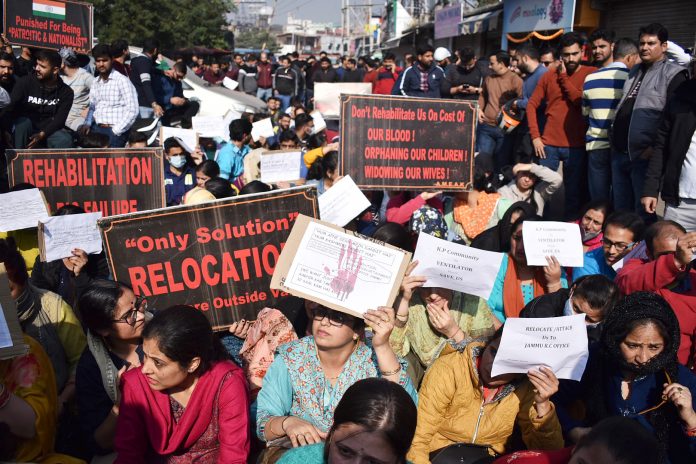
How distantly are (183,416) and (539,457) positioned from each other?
5.06 feet

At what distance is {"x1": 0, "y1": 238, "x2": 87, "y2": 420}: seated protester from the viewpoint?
12.3ft

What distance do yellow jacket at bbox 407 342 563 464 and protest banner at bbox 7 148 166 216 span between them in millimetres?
3212

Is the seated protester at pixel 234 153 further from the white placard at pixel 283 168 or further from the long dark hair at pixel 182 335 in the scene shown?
the long dark hair at pixel 182 335

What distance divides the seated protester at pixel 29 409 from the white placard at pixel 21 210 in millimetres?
2025

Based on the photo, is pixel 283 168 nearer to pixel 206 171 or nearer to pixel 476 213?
pixel 206 171

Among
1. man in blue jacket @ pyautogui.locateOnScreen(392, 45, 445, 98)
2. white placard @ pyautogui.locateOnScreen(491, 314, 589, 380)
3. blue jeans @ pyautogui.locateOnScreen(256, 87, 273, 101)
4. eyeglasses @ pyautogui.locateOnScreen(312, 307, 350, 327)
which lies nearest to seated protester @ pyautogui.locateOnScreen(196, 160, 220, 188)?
eyeglasses @ pyautogui.locateOnScreen(312, 307, 350, 327)

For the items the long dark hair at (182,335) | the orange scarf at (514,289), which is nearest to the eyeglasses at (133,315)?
the long dark hair at (182,335)

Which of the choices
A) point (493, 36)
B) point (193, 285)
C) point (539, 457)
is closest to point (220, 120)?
point (193, 285)

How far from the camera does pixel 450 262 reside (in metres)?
4.09

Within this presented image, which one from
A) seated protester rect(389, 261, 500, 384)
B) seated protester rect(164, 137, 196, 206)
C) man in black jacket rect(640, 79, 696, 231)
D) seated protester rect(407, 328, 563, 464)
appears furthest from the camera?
seated protester rect(164, 137, 196, 206)

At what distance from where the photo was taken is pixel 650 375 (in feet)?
11.4

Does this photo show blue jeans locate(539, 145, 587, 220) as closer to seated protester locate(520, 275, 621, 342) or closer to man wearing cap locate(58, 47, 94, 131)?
seated protester locate(520, 275, 621, 342)

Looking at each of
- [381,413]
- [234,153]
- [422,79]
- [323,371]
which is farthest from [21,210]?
[422,79]

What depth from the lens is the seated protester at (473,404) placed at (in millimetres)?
3525
